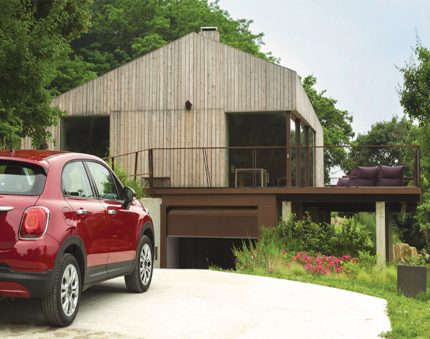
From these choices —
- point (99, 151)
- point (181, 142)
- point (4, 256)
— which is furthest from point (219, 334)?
point (99, 151)

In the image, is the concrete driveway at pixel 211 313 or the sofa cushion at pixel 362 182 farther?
the sofa cushion at pixel 362 182

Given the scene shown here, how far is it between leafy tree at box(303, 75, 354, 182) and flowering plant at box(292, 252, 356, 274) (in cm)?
2955

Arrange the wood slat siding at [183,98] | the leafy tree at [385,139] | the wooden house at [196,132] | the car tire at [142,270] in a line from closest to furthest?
1. the car tire at [142,270]
2. the wooden house at [196,132]
3. the wood slat siding at [183,98]
4. the leafy tree at [385,139]

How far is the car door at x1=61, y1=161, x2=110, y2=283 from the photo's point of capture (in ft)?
21.3

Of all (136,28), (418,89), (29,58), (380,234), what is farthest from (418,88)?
(136,28)

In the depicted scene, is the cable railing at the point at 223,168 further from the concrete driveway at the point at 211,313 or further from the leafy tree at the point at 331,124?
the leafy tree at the point at 331,124

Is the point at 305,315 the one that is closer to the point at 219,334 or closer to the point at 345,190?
the point at 219,334

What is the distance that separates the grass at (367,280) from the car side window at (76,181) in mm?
3344

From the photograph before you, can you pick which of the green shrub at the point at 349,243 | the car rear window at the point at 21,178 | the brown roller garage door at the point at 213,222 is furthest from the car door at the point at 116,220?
the brown roller garage door at the point at 213,222

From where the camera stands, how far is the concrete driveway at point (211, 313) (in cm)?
624

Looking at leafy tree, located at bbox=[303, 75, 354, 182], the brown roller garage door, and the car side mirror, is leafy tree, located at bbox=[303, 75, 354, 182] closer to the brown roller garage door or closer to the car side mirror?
the brown roller garage door

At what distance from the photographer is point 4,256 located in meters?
5.74

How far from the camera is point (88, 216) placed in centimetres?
669

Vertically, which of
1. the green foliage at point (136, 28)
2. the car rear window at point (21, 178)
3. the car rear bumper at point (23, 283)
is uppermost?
the green foliage at point (136, 28)
